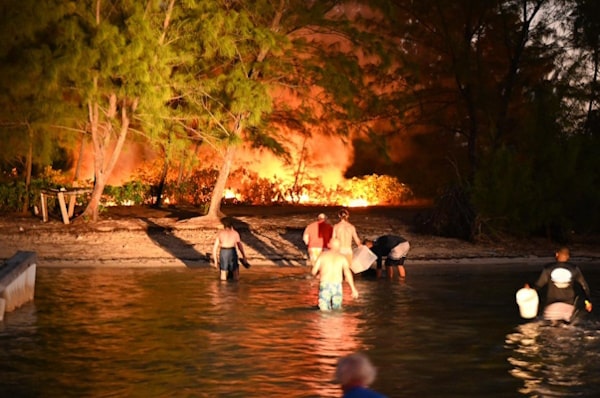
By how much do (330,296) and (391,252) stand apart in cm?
737

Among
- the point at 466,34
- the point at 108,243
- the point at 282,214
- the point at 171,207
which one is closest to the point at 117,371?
the point at 108,243

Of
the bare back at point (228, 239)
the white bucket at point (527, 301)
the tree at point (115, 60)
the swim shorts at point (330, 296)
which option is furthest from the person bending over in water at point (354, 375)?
the tree at point (115, 60)

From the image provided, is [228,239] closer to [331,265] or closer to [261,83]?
[331,265]

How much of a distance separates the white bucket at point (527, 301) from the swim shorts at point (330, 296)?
3.15 metres

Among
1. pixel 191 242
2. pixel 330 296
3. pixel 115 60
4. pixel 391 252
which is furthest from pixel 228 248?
pixel 115 60

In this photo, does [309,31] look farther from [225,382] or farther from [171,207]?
[225,382]

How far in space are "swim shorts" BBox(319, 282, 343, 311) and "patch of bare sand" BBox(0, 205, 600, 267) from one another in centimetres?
1020

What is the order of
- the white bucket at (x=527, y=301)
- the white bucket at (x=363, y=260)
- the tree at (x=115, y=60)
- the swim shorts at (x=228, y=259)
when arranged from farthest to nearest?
the tree at (x=115, y=60) → the white bucket at (x=363, y=260) → the swim shorts at (x=228, y=259) → the white bucket at (x=527, y=301)

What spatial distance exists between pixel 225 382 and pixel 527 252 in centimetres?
2251

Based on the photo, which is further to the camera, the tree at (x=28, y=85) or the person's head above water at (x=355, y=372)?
the tree at (x=28, y=85)

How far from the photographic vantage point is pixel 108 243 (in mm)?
32562

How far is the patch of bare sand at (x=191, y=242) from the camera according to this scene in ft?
100

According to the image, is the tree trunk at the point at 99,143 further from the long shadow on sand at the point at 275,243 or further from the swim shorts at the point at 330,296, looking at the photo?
the swim shorts at the point at 330,296

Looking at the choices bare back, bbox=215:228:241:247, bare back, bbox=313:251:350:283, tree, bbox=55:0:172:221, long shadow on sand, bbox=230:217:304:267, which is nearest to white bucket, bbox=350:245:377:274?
bare back, bbox=215:228:241:247
